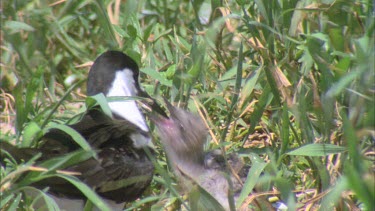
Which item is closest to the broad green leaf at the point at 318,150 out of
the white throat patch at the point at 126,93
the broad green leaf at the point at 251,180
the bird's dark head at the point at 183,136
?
the broad green leaf at the point at 251,180

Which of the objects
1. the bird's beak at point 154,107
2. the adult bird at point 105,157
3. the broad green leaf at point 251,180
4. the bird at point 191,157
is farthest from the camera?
the bird's beak at point 154,107

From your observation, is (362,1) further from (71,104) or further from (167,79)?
(71,104)

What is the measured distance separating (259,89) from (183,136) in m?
0.89

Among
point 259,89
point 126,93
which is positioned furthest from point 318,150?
point 126,93

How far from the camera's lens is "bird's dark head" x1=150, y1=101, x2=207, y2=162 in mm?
2775

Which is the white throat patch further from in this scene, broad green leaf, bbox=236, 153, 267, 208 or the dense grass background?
broad green leaf, bbox=236, 153, 267, 208

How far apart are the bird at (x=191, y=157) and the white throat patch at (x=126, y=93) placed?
0.54 metres

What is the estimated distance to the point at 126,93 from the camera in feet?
13.1

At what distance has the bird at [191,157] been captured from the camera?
2746 millimetres

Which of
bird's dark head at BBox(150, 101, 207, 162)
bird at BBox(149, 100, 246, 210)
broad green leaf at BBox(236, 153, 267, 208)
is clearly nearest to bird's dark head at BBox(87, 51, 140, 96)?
bird at BBox(149, 100, 246, 210)

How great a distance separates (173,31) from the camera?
421 centimetres

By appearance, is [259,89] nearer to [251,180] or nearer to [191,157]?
[251,180]

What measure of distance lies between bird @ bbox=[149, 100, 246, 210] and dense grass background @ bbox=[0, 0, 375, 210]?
0.19ft

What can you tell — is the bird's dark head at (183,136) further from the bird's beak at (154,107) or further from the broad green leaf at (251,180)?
the bird's beak at (154,107)
